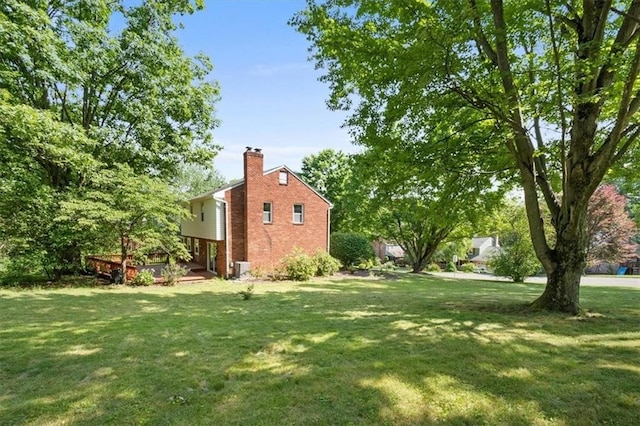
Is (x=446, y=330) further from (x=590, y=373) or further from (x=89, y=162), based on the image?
(x=89, y=162)

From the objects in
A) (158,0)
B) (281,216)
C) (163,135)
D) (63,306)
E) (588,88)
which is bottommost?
(63,306)

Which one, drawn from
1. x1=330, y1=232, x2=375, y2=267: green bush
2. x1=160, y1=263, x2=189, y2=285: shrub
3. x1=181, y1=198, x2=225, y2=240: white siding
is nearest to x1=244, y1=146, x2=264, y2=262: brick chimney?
x1=181, y1=198, x2=225, y2=240: white siding

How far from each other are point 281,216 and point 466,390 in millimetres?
15484

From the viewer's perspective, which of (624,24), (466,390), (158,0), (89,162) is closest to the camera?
(466,390)

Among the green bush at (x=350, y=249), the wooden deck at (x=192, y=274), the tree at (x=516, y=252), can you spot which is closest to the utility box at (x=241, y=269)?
the wooden deck at (x=192, y=274)

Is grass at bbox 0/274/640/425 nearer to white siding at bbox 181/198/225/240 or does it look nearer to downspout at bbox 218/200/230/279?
downspout at bbox 218/200/230/279

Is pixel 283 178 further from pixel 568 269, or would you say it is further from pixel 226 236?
pixel 568 269

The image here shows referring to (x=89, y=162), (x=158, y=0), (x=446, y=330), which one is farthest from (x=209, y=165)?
(x=446, y=330)

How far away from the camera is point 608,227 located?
29.0 metres

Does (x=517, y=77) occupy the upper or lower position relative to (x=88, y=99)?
lower

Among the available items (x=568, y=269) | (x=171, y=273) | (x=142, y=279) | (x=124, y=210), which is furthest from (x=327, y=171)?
(x=568, y=269)

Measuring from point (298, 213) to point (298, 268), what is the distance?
12.9 feet

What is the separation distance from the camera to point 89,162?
12750mm

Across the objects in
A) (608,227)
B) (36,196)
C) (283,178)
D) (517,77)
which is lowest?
(608,227)
